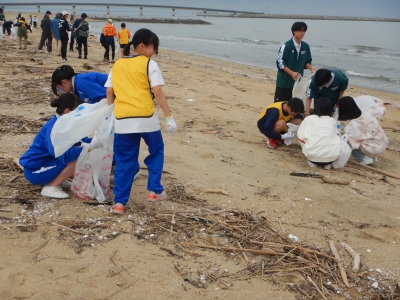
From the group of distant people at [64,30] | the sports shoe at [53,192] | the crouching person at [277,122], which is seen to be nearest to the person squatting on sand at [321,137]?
the crouching person at [277,122]

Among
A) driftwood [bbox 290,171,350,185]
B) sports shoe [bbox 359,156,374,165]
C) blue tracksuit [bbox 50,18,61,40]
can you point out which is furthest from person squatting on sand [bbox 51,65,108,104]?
blue tracksuit [bbox 50,18,61,40]

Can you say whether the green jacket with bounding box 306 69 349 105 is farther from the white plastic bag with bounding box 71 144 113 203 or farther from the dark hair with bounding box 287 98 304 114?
the white plastic bag with bounding box 71 144 113 203

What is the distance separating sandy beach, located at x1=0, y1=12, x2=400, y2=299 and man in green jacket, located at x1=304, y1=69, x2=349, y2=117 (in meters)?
0.82

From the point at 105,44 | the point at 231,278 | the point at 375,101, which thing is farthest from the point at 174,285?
the point at 105,44

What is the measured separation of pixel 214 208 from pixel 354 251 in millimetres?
1220

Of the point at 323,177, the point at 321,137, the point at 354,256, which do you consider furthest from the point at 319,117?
the point at 354,256

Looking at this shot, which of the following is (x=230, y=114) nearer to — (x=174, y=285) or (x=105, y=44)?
(x=174, y=285)

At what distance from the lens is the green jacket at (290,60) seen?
6008mm

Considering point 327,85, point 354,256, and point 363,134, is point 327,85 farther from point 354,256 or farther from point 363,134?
point 354,256

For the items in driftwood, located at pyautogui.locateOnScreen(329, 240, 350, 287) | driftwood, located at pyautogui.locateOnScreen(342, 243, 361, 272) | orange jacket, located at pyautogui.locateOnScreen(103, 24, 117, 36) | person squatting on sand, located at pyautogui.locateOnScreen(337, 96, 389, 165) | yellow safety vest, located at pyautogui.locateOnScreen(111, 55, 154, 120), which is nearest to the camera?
driftwood, located at pyautogui.locateOnScreen(329, 240, 350, 287)

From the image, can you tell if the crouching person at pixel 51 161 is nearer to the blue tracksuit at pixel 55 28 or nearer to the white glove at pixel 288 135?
the white glove at pixel 288 135

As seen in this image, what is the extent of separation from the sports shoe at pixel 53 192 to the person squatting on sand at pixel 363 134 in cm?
356

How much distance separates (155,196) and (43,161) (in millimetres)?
1032

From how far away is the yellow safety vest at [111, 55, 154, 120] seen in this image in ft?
10.8
